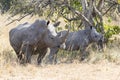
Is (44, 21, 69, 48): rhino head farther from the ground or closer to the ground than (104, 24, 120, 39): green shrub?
farther from the ground

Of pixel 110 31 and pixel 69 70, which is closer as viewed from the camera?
pixel 69 70

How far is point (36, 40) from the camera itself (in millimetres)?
10203

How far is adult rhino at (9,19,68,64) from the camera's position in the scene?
10211mm

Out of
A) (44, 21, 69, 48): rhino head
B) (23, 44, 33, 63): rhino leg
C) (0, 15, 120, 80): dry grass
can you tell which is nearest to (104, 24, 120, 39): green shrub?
(0, 15, 120, 80): dry grass

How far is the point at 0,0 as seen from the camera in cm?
2606

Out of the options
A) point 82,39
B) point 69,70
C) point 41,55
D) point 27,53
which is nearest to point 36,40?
point 27,53

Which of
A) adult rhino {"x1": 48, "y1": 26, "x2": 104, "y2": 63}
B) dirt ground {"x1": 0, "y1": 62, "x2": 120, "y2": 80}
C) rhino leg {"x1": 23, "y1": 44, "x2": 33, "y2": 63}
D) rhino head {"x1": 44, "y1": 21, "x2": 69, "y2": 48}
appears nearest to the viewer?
dirt ground {"x1": 0, "y1": 62, "x2": 120, "y2": 80}

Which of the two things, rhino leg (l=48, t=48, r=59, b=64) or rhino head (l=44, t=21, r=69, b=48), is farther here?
rhino leg (l=48, t=48, r=59, b=64)

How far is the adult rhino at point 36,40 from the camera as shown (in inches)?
402

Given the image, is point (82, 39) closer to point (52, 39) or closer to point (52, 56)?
point (52, 56)

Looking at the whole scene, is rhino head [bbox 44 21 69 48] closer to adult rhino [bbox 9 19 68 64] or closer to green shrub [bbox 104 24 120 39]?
adult rhino [bbox 9 19 68 64]

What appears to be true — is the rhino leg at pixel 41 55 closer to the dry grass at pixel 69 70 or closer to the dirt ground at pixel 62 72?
the dry grass at pixel 69 70

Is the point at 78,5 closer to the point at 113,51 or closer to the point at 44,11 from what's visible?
the point at 44,11

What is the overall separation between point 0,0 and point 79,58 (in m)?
15.6
